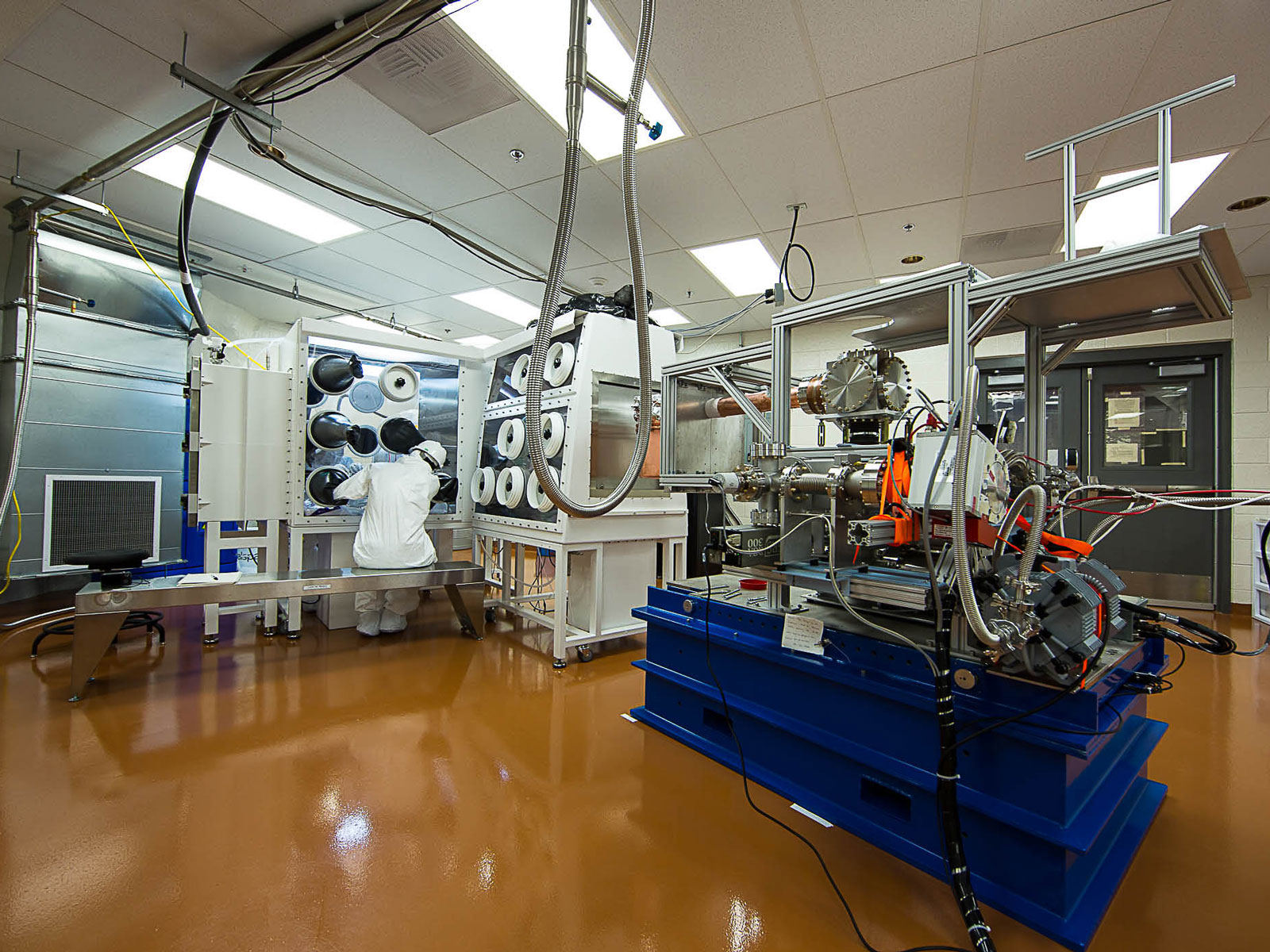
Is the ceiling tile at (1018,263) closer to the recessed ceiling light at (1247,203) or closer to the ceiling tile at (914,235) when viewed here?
the ceiling tile at (914,235)

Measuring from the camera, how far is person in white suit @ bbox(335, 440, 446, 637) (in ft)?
10.6

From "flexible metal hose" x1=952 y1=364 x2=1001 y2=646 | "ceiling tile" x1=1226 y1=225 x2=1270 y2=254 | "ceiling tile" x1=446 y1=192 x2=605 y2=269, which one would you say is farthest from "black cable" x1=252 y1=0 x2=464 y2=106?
"ceiling tile" x1=1226 y1=225 x2=1270 y2=254

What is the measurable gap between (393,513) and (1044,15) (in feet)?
12.7

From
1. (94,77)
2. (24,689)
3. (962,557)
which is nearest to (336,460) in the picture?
(24,689)

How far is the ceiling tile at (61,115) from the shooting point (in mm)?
2711

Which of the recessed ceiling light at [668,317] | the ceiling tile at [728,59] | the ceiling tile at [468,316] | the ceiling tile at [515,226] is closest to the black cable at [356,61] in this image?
the ceiling tile at [728,59]

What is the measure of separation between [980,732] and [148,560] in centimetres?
551

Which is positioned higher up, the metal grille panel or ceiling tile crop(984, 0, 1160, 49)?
ceiling tile crop(984, 0, 1160, 49)

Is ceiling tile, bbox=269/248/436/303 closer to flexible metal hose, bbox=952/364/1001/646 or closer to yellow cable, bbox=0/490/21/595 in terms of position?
yellow cable, bbox=0/490/21/595

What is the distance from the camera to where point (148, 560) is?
4.26m

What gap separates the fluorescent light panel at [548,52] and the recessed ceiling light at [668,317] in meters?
2.90

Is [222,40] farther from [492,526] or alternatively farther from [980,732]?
[980,732]

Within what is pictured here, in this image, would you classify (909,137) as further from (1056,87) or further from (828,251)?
(828,251)

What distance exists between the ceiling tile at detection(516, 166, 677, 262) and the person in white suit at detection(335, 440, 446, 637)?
1.89 meters
